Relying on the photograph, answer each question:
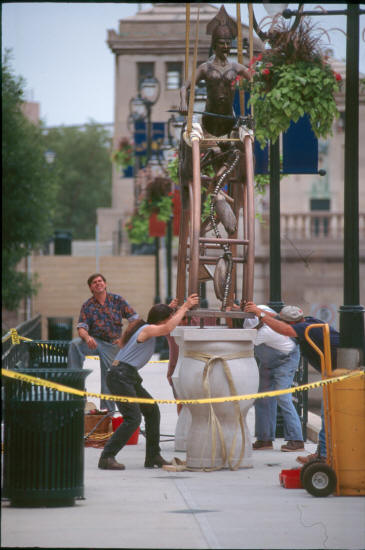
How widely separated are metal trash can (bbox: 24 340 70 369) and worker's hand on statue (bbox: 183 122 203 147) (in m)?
3.56

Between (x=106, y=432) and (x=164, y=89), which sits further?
(x=164, y=89)

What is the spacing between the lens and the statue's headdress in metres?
11.4

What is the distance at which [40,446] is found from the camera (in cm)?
812

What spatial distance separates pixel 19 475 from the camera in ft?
26.7

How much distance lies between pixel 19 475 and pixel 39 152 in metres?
40.3

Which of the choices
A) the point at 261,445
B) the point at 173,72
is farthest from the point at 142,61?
the point at 261,445

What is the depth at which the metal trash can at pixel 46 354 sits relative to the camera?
13.2 metres

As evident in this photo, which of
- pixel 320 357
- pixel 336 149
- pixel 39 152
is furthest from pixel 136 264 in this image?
pixel 320 357

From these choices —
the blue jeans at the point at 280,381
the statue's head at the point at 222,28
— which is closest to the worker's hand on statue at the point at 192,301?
the blue jeans at the point at 280,381

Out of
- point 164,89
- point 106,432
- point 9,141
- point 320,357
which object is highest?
point 164,89

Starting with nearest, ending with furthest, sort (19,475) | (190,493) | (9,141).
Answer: (19,475) < (190,493) < (9,141)

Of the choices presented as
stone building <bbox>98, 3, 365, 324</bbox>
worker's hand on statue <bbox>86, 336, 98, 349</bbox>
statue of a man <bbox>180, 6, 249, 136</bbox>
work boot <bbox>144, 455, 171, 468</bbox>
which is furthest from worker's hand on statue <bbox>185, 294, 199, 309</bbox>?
stone building <bbox>98, 3, 365, 324</bbox>

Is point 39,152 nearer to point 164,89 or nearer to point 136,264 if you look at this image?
point 136,264

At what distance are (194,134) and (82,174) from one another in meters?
90.3
